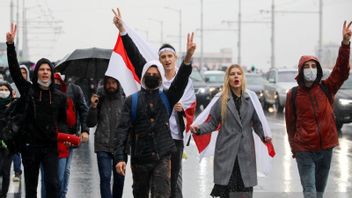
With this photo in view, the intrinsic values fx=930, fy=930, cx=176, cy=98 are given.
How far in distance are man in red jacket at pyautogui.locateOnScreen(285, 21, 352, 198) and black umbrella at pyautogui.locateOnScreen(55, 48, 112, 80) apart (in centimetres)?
502

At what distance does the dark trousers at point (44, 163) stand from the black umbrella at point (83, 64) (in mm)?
4700

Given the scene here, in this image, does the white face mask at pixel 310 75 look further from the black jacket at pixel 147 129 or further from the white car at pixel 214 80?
→ the white car at pixel 214 80

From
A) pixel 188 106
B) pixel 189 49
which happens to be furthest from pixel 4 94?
pixel 189 49

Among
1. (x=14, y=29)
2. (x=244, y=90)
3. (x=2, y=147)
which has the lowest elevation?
(x=2, y=147)

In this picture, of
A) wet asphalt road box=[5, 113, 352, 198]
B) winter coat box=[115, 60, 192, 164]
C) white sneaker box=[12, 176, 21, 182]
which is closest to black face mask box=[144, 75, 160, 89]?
winter coat box=[115, 60, 192, 164]

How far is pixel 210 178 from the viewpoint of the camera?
14.0 m

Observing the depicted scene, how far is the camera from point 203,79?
39219 millimetres

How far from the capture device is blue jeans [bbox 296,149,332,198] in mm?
9156

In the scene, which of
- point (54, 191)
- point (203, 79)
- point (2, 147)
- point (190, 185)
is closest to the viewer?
point (54, 191)

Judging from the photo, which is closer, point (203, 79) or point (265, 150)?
point (265, 150)

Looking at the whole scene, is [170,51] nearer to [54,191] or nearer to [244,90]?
[244,90]

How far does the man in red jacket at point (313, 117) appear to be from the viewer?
9156 millimetres

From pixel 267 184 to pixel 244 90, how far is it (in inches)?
177

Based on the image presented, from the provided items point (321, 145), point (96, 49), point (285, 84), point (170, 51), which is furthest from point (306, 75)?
point (285, 84)
